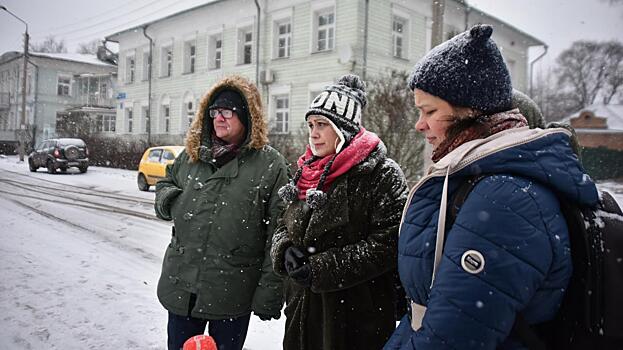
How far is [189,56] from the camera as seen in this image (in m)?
25.6

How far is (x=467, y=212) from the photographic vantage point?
1.15 meters

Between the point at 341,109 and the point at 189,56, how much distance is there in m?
25.0

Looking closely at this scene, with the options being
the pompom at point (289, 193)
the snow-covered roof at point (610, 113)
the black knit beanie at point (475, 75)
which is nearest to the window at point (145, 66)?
the snow-covered roof at point (610, 113)

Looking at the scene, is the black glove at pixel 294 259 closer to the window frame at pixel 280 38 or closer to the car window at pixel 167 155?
the car window at pixel 167 155

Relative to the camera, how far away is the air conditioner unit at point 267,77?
20.6 m

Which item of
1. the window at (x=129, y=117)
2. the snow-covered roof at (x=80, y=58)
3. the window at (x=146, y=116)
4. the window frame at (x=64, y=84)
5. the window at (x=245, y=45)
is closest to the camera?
the window at (x=245, y=45)

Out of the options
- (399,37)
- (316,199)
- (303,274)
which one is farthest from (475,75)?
(399,37)

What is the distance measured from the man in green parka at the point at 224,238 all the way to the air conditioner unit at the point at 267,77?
18231mm

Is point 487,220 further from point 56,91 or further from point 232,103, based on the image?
point 56,91

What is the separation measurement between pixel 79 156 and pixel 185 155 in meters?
20.8

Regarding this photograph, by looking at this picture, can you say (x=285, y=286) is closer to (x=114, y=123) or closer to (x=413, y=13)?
(x=413, y=13)

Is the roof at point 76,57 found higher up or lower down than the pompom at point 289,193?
higher up

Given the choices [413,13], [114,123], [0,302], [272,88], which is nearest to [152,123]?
[114,123]

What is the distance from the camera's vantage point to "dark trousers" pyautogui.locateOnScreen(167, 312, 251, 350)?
2580mm
